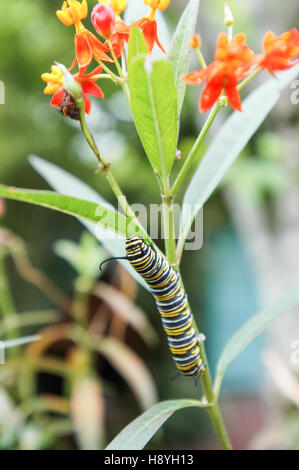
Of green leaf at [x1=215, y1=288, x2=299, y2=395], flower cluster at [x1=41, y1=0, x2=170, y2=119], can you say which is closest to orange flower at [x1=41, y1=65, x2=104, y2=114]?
flower cluster at [x1=41, y1=0, x2=170, y2=119]

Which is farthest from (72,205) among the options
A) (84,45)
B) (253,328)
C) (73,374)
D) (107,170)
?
(73,374)

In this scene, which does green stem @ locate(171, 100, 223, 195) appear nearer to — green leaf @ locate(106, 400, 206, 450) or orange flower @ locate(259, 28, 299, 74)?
orange flower @ locate(259, 28, 299, 74)

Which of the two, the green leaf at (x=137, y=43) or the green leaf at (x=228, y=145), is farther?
the green leaf at (x=228, y=145)

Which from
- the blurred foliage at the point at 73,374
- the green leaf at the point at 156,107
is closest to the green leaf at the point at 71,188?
the green leaf at the point at 156,107

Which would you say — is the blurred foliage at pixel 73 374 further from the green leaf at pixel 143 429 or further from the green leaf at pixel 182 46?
the green leaf at pixel 182 46

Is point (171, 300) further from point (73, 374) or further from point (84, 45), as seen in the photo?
point (73, 374)

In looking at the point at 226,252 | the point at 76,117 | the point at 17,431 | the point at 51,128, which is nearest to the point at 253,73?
the point at 76,117
